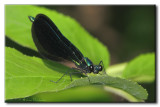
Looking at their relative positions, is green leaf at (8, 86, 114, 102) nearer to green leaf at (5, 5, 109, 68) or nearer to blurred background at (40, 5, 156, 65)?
green leaf at (5, 5, 109, 68)

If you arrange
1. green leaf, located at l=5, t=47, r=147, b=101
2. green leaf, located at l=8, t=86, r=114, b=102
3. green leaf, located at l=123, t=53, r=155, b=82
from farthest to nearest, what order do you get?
green leaf, located at l=8, t=86, r=114, b=102 < green leaf, located at l=123, t=53, r=155, b=82 < green leaf, located at l=5, t=47, r=147, b=101

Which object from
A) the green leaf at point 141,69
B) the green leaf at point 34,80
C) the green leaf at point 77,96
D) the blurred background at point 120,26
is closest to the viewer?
the green leaf at point 34,80

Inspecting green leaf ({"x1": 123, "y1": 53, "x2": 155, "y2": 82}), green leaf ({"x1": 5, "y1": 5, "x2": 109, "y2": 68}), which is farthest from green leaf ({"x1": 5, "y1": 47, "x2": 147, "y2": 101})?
green leaf ({"x1": 123, "y1": 53, "x2": 155, "y2": 82})

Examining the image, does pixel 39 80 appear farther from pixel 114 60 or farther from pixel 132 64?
pixel 114 60

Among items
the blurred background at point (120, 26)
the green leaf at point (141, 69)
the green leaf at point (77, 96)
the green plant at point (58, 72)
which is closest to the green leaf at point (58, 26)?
the green plant at point (58, 72)

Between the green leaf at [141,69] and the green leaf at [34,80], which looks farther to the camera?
the green leaf at [141,69]

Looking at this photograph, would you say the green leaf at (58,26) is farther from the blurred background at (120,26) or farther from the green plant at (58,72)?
the blurred background at (120,26)
